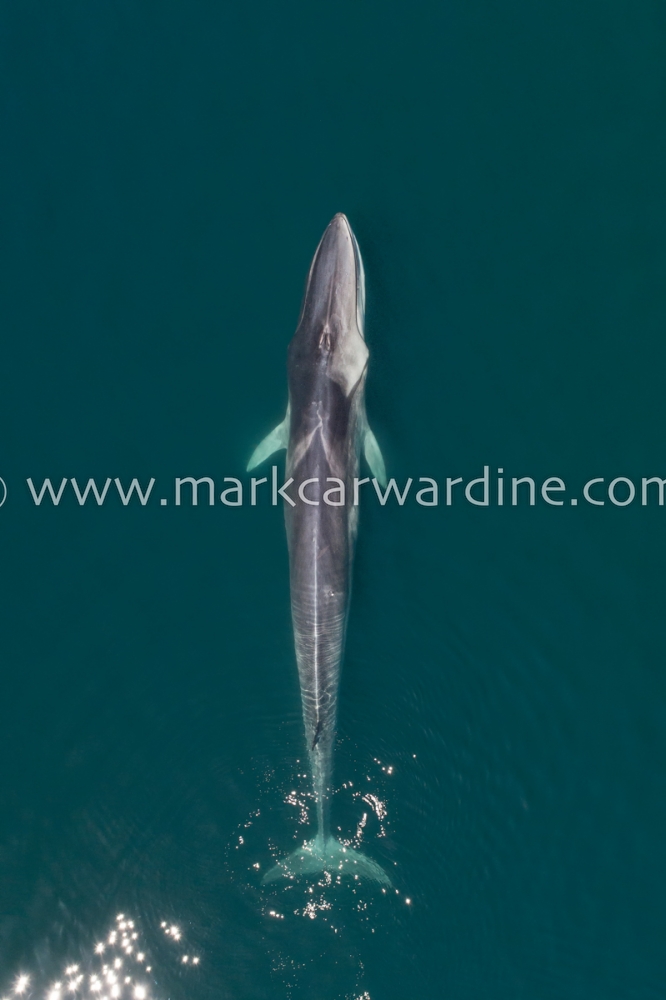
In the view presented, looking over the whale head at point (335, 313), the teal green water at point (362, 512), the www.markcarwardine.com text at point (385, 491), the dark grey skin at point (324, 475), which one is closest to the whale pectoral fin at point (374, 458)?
the dark grey skin at point (324, 475)

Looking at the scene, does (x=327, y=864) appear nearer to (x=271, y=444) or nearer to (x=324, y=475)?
(x=324, y=475)

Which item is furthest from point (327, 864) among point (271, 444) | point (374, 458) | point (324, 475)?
point (271, 444)

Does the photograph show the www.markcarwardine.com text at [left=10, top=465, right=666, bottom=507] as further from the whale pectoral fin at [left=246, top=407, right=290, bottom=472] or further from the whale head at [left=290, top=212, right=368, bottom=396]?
the whale head at [left=290, top=212, right=368, bottom=396]

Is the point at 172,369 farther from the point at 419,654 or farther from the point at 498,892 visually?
the point at 498,892

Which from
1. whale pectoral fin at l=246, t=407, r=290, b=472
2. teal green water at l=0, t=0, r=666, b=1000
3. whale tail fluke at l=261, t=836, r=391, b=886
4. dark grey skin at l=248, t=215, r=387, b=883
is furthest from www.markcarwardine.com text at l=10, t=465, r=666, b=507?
whale tail fluke at l=261, t=836, r=391, b=886

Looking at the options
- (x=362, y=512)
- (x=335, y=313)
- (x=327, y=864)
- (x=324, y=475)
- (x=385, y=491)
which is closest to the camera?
(x=327, y=864)

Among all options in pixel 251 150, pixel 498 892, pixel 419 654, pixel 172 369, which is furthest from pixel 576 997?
pixel 251 150
